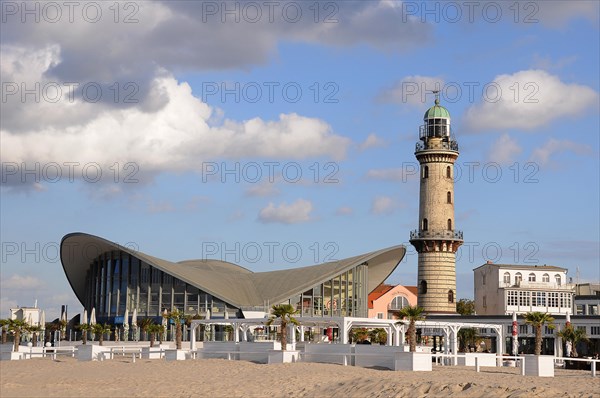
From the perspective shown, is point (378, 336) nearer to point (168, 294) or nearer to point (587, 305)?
point (168, 294)

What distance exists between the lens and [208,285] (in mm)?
82875

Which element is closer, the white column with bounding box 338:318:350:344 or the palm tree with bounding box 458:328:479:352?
the white column with bounding box 338:318:350:344

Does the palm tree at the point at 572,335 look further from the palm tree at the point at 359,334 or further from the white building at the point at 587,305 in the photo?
the white building at the point at 587,305

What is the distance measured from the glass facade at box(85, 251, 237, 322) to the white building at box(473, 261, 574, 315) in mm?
32056

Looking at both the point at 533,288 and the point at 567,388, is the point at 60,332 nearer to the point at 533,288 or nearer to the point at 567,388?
the point at 533,288

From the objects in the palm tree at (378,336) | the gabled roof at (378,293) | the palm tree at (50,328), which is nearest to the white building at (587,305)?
the gabled roof at (378,293)

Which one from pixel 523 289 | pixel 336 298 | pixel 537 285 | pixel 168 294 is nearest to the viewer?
pixel 168 294

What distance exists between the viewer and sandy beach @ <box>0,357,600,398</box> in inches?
1168

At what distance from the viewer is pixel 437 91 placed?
84.3m

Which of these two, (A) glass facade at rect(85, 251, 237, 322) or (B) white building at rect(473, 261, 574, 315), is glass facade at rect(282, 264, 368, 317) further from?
(B) white building at rect(473, 261, 574, 315)

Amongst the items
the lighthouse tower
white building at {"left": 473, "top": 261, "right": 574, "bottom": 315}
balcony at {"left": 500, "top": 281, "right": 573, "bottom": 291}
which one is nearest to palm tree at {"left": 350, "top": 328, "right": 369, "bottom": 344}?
the lighthouse tower

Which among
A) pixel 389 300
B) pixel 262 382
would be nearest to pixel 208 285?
pixel 389 300

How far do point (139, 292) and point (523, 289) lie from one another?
40429 mm

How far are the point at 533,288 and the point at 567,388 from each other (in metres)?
70.4
